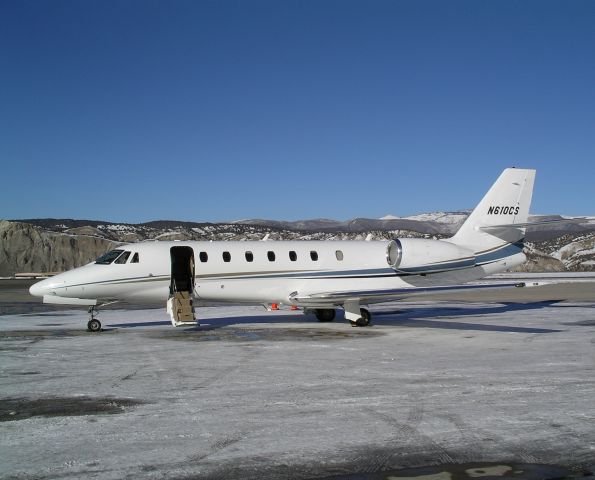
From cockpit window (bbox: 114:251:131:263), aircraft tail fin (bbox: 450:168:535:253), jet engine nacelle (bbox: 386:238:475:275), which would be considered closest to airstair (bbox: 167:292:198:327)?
cockpit window (bbox: 114:251:131:263)

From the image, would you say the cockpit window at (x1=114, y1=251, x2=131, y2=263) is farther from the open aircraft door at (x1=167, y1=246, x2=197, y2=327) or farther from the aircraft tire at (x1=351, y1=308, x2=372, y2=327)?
the aircraft tire at (x1=351, y1=308, x2=372, y2=327)

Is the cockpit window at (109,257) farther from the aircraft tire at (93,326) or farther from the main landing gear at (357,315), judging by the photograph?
the main landing gear at (357,315)

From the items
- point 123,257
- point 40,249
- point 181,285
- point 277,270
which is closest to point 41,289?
point 123,257

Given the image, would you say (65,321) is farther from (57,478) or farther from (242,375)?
(57,478)

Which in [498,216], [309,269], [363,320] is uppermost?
[498,216]

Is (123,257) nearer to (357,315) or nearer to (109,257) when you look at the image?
(109,257)

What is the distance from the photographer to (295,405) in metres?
7.91

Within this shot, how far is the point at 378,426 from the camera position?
270 inches

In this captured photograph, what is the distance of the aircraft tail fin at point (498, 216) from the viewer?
814 inches

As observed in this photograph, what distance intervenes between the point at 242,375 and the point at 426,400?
3229mm

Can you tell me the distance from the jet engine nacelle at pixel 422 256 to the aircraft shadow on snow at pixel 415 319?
5.53 ft

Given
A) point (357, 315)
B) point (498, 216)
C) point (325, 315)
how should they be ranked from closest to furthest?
point (357, 315) → point (325, 315) → point (498, 216)

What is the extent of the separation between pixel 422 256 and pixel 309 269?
351 cm

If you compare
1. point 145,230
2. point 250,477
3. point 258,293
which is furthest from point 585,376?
point 145,230
